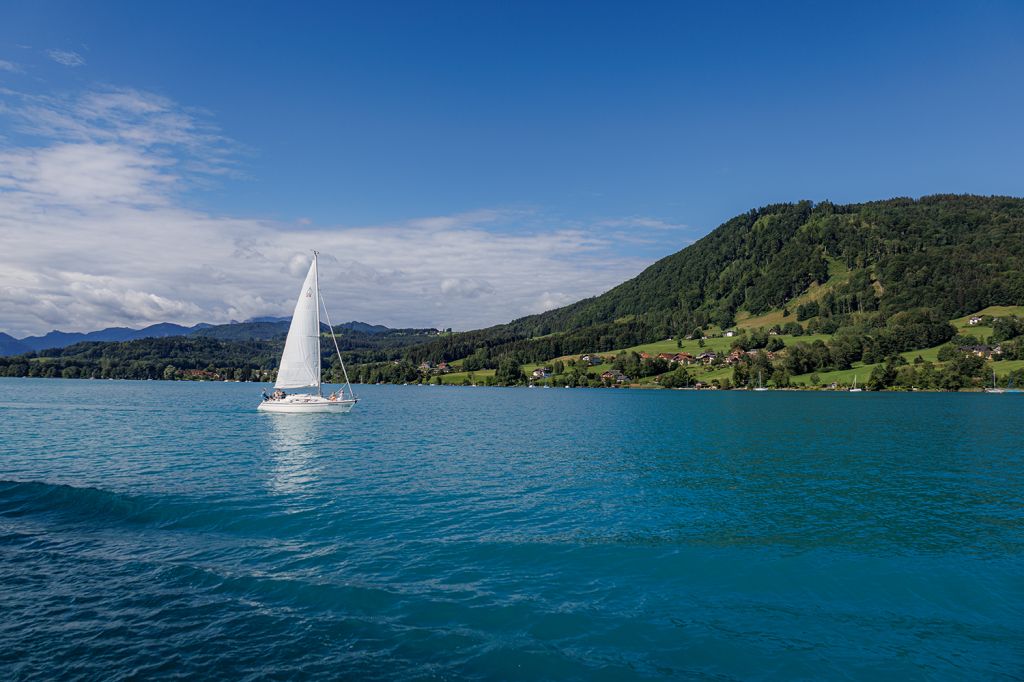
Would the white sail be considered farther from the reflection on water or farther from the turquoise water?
the turquoise water

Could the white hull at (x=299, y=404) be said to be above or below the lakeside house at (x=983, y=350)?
below

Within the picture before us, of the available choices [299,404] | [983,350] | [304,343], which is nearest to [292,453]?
[304,343]

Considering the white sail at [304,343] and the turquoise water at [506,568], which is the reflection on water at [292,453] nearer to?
the turquoise water at [506,568]

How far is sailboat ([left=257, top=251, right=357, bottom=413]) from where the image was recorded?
259 feet

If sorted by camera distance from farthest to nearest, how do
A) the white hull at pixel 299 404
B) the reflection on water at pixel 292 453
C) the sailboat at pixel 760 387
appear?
the sailboat at pixel 760 387 < the white hull at pixel 299 404 < the reflection on water at pixel 292 453

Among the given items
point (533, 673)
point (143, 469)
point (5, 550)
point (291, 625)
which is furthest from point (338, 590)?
point (143, 469)

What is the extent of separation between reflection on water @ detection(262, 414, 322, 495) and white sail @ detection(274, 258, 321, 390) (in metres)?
7.07

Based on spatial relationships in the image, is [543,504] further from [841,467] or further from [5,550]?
[841,467]

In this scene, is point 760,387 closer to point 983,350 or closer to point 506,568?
point 983,350

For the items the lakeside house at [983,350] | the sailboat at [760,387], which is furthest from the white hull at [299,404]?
the lakeside house at [983,350]

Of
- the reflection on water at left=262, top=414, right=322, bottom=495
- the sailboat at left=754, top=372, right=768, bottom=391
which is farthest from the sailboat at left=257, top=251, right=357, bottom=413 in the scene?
the sailboat at left=754, top=372, right=768, bottom=391

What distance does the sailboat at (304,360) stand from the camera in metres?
79.0

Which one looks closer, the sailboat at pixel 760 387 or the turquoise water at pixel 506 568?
the turquoise water at pixel 506 568

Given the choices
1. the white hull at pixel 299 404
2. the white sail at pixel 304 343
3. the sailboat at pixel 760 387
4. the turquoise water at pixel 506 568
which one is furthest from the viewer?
the sailboat at pixel 760 387
